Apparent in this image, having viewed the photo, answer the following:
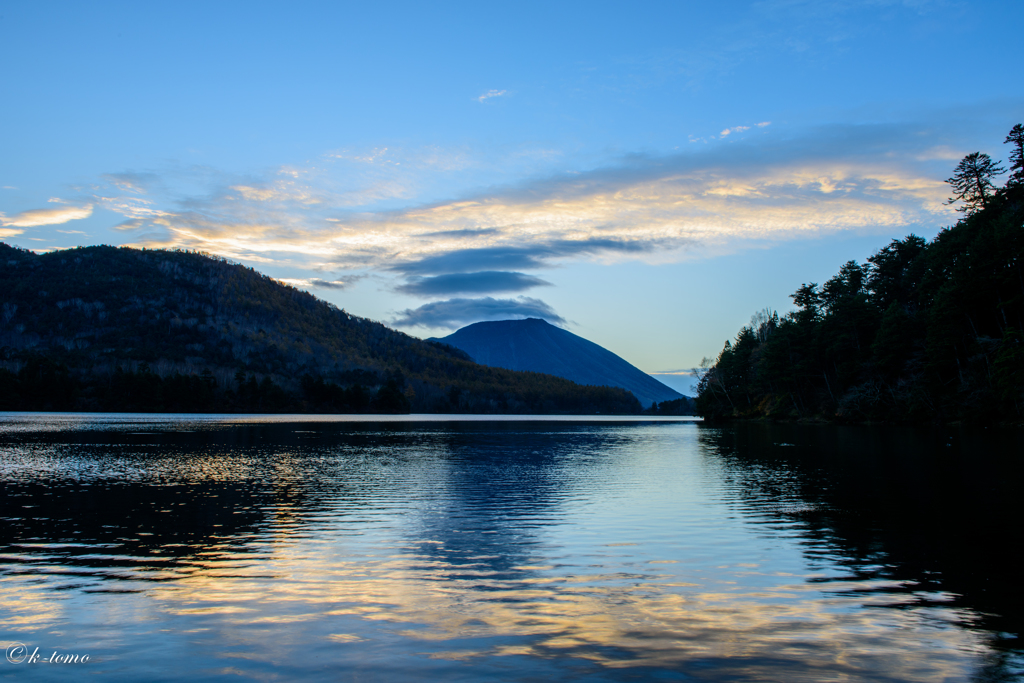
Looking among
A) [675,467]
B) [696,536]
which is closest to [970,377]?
[675,467]

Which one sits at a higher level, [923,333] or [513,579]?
[923,333]

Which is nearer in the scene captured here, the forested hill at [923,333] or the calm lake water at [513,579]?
the calm lake water at [513,579]

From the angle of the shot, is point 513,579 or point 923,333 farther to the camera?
point 923,333

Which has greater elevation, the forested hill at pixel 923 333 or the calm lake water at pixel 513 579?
the forested hill at pixel 923 333

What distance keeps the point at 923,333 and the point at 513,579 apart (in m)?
103

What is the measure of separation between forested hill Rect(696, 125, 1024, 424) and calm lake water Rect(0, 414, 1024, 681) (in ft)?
170

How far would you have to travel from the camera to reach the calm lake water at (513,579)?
1013cm

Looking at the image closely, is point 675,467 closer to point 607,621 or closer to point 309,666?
point 607,621

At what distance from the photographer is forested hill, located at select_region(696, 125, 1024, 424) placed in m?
75.6

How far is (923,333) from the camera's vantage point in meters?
98.0

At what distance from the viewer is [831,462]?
4556 centimetres

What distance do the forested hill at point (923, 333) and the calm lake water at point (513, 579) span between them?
51.9 m

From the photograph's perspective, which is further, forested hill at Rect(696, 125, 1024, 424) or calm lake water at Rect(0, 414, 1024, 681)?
forested hill at Rect(696, 125, 1024, 424)

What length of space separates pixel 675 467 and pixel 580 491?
14875 mm
